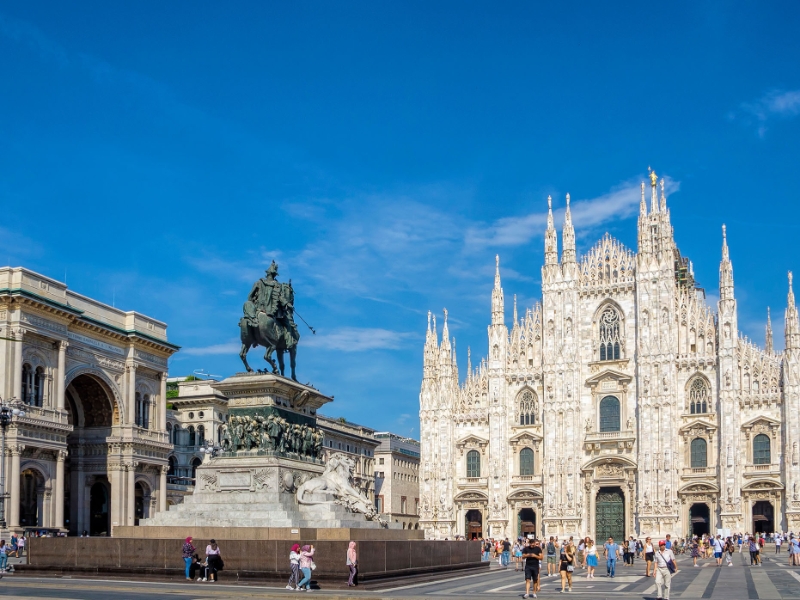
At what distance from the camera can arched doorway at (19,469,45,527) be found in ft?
175

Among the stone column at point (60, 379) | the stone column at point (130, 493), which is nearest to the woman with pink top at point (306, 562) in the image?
the stone column at point (60, 379)

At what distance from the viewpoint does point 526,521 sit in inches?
2891

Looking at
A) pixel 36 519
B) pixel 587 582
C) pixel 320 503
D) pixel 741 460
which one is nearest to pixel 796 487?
pixel 741 460

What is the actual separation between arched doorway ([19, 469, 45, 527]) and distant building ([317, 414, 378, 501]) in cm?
3820

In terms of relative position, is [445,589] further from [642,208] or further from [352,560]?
[642,208]

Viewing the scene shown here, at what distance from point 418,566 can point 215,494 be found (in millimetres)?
5871

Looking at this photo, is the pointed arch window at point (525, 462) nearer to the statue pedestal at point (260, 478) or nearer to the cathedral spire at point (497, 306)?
the cathedral spire at point (497, 306)

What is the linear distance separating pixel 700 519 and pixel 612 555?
34014mm

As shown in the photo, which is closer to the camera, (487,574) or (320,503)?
(320,503)

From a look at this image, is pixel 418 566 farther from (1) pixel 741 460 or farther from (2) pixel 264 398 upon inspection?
(1) pixel 741 460

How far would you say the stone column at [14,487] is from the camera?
4959 cm

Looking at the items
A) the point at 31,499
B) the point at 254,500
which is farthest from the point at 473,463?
the point at 254,500

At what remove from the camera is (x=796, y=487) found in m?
64.4

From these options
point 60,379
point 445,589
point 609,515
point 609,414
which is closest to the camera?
point 445,589
